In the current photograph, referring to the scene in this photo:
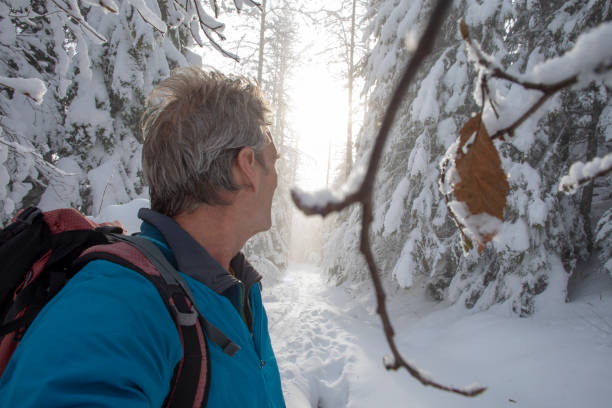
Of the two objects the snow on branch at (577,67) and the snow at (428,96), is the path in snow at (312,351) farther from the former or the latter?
the snow on branch at (577,67)

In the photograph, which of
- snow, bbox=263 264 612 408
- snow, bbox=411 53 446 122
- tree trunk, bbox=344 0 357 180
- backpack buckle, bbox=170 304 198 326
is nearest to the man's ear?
backpack buckle, bbox=170 304 198 326

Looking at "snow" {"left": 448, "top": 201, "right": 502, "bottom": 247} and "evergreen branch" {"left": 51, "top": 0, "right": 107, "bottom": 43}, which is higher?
"evergreen branch" {"left": 51, "top": 0, "right": 107, "bottom": 43}

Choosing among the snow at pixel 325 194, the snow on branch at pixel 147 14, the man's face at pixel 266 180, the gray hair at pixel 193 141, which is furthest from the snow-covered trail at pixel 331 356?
the snow at pixel 325 194

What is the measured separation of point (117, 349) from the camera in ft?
2.74

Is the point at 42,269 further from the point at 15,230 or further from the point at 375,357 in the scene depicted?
the point at 375,357

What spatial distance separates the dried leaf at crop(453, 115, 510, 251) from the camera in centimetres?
37

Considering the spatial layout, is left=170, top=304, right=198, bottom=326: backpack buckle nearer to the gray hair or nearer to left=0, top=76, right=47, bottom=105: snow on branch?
the gray hair

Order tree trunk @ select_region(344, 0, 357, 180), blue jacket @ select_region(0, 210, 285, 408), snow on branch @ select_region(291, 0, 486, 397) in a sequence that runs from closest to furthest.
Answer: snow on branch @ select_region(291, 0, 486, 397) < blue jacket @ select_region(0, 210, 285, 408) < tree trunk @ select_region(344, 0, 357, 180)

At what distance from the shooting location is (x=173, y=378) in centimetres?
101

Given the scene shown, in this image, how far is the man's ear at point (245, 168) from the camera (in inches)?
62.0

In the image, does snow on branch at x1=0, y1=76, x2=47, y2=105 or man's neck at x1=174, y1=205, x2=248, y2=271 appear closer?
man's neck at x1=174, y1=205, x2=248, y2=271

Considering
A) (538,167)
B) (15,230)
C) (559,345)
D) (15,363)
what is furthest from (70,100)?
(559,345)

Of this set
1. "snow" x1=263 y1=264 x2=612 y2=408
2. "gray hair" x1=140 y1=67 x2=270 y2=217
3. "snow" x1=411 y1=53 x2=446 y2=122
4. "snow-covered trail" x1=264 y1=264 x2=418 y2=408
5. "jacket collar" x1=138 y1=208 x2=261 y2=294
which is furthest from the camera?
"snow" x1=411 y1=53 x2=446 y2=122

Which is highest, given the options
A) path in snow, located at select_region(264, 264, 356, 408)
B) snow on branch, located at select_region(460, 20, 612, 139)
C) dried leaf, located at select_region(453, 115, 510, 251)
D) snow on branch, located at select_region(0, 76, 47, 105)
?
snow on branch, located at select_region(0, 76, 47, 105)
